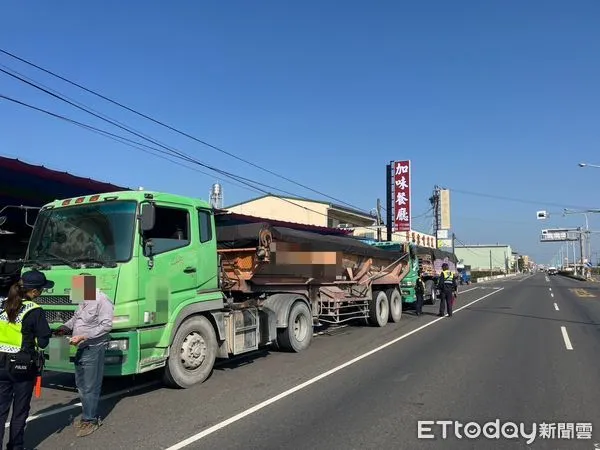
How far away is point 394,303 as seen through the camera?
1789 centimetres

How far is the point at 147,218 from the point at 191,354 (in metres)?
2.28

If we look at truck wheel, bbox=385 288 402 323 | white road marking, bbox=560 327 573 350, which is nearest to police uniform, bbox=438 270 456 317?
truck wheel, bbox=385 288 402 323

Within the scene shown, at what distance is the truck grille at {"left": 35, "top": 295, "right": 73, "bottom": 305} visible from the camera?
→ 723 cm

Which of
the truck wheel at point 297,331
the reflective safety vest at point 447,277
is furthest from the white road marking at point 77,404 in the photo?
the reflective safety vest at point 447,277

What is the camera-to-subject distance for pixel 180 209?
333 inches

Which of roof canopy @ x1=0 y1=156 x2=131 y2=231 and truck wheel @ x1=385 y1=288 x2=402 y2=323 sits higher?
roof canopy @ x1=0 y1=156 x2=131 y2=231

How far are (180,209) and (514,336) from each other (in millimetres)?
9417

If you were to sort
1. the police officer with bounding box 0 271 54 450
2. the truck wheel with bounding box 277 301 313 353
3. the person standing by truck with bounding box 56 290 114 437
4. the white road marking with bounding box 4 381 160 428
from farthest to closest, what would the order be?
the truck wheel with bounding box 277 301 313 353, the white road marking with bounding box 4 381 160 428, the person standing by truck with bounding box 56 290 114 437, the police officer with bounding box 0 271 54 450

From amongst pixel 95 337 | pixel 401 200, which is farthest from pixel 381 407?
pixel 401 200

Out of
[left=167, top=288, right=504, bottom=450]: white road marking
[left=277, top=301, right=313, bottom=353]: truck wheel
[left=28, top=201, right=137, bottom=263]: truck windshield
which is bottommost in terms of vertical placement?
[left=167, top=288, right=504, bottom=450]: white road marking

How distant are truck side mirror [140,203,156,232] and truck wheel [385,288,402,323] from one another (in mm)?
11619

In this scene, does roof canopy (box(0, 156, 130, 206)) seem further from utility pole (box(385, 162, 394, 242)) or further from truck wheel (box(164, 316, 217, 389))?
utility pole (box(385, 162, 394, 242))

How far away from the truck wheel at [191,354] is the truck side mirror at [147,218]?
169cm

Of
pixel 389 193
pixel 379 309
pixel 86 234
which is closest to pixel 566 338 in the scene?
pixel 379 309
